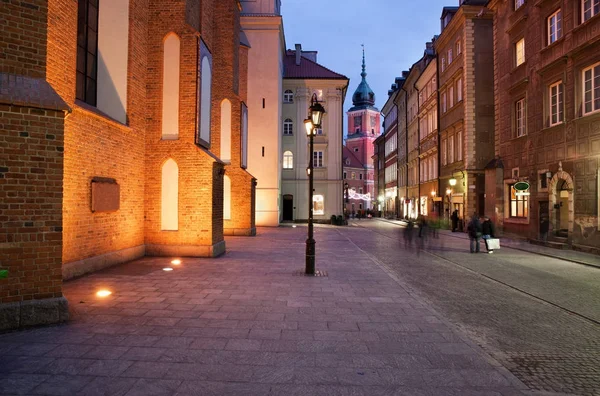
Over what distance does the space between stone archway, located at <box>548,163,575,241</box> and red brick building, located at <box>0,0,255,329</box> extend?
14.5 metres

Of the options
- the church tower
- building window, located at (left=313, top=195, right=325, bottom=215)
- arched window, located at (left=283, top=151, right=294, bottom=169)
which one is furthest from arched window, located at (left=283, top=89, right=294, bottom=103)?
the church tower

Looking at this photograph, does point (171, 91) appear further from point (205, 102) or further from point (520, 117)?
point (520, 117)

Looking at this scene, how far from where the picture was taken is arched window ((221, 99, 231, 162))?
19719 mm

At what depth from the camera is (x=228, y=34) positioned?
1823 centimetres

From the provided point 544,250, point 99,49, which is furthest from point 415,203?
point 99,49

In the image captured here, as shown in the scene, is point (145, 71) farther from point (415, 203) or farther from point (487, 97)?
point (415, 203)

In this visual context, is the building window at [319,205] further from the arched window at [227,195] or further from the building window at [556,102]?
the building window at [556,102]

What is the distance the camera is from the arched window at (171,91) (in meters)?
12.6

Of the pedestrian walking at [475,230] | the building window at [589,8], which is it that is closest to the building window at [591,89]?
the building window at [589,8]

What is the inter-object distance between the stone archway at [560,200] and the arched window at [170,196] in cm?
1580

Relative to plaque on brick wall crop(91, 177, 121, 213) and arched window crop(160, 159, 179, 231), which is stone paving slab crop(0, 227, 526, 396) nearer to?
plaque on brick wall crop(91, 177, 121, 213)

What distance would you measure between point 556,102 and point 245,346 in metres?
18.8

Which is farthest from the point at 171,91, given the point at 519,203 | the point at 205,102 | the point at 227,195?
the point at 519,203

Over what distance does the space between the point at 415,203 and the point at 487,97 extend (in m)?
17.5
